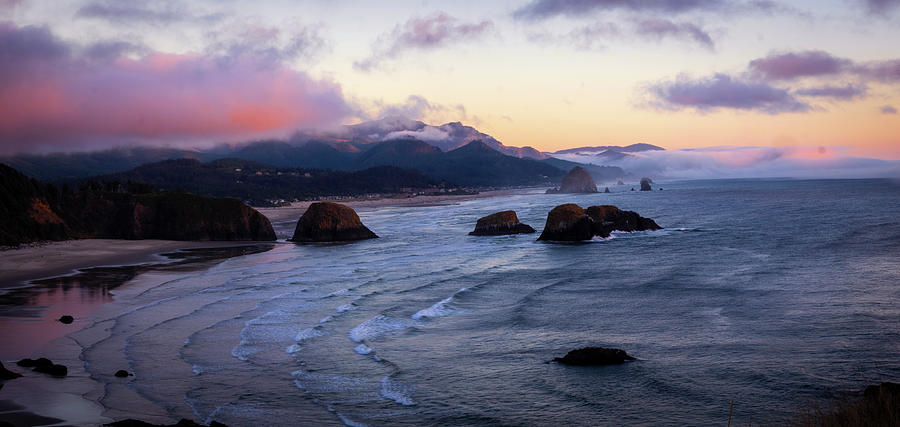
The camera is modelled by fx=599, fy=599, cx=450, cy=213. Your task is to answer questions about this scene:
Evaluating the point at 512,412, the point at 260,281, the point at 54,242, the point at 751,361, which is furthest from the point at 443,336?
the point at 54,242

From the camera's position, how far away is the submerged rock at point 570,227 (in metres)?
55.2

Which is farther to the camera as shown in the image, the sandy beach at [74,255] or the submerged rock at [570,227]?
the submerged rock at [570,227]

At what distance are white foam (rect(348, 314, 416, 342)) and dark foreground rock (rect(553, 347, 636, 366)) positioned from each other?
7.37 meters

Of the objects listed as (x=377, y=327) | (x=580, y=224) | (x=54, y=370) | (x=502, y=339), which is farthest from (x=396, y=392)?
(x=580, y=224)

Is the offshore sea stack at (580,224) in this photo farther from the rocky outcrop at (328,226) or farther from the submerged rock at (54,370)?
the submerged rock at (54,370)

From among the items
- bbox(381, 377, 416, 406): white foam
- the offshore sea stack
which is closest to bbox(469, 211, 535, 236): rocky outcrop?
the offshore sea stack

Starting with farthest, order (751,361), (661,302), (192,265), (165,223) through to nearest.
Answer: (165,223) < (192,265) < (661,302) < (751,361)

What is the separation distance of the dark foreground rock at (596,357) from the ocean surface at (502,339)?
361 mm

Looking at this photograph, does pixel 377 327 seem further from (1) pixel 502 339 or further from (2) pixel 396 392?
(2) pixel 396 392

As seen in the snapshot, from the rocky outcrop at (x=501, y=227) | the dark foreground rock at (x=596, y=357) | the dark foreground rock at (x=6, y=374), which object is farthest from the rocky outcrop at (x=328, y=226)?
the dark foreground rock at (x=596, y=357)

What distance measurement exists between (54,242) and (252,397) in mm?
51917

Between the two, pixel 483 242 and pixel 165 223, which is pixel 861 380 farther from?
pixel 165 223

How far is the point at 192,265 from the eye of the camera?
43656 mm

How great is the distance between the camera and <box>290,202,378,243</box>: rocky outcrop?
62938 mm
